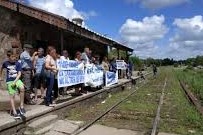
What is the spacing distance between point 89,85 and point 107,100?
102 centimetres

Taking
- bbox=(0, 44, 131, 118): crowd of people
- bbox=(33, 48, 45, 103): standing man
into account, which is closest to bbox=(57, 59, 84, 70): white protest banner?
bbox=(0, 44, 131, 118): crowd of people

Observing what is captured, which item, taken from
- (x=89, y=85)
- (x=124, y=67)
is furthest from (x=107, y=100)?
(x=124, y=67)

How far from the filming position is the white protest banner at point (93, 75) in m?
17.9

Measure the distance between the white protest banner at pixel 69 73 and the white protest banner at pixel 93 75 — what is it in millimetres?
711

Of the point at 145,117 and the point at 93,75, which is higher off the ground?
the point at 93,75

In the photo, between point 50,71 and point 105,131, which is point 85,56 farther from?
point 105,131

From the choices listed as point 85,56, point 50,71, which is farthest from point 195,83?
point 50,71

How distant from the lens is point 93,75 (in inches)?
740

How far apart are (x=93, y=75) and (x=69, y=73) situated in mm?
3782

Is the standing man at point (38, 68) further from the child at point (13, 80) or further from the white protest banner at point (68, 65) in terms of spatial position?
the child at point (13, 80)

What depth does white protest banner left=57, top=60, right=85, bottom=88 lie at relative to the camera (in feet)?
46.4

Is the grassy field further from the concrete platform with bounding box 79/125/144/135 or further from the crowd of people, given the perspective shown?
the crowd of people

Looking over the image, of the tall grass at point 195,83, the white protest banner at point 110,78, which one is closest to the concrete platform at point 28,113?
the white protest banner at point 110,78

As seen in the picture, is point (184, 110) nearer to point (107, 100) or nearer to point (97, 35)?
point (107, 100)
